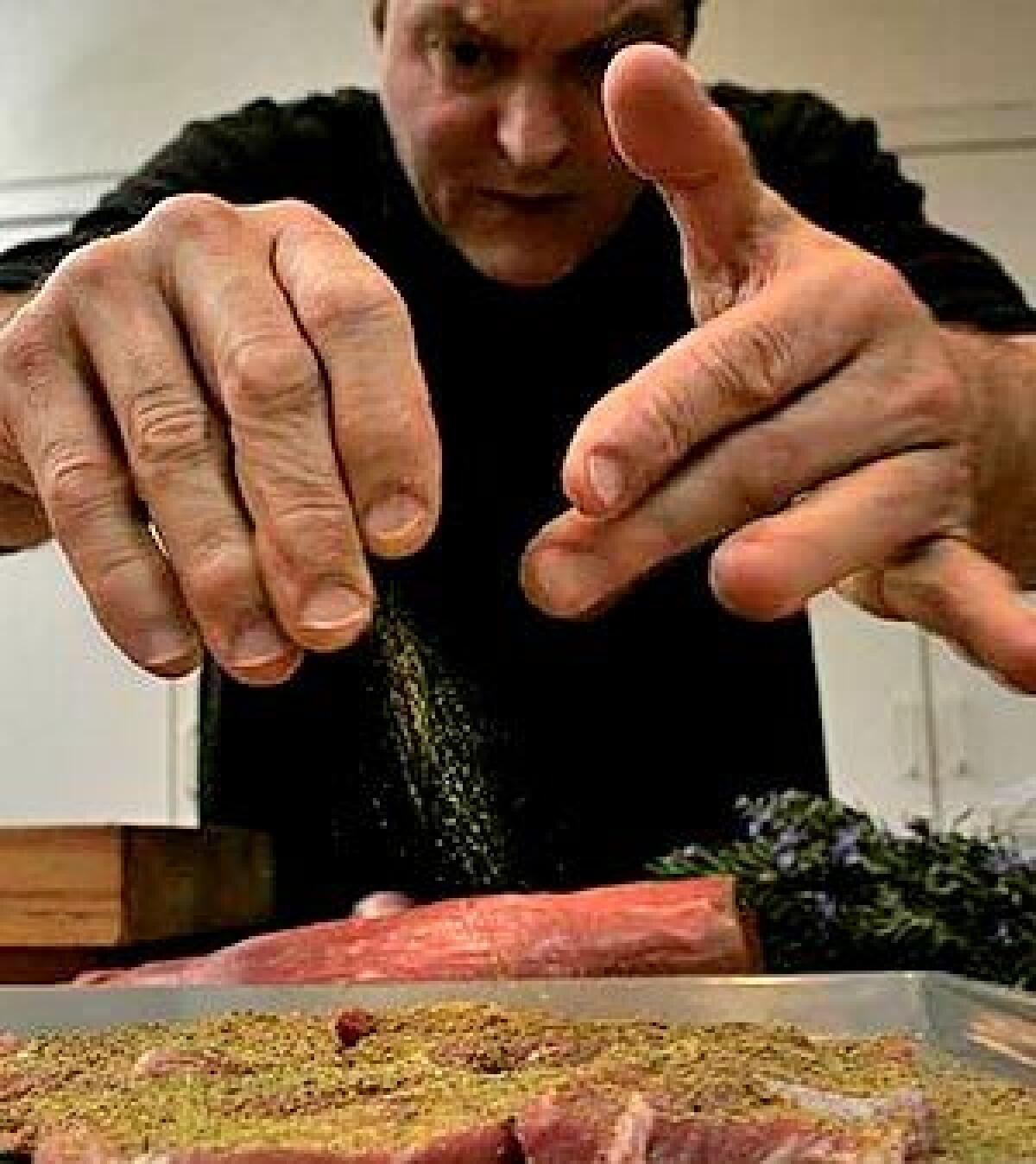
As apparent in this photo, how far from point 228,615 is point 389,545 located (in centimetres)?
7

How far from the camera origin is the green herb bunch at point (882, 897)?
39.6 inches

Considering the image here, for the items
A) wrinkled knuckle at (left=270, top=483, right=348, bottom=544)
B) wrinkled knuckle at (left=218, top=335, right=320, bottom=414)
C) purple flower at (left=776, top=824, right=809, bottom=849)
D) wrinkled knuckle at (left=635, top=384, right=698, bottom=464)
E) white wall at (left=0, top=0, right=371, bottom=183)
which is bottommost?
purple flower at (left=776, top=824, right=809, bottom=849)

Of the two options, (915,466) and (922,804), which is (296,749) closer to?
(915,466)

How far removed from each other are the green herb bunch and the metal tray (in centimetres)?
15

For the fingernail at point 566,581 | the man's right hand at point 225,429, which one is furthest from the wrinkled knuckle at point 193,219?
the fingernail at point 566,581

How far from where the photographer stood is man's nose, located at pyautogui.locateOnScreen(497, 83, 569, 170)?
1.42 m

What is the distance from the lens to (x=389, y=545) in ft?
2.43

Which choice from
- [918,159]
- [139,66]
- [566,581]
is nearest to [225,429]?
[566,581]

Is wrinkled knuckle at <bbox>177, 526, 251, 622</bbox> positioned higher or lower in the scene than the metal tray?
higher

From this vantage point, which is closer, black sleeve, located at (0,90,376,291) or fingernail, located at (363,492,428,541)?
fingernail, located at (363,492,428,541)

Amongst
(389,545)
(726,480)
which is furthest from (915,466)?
(389,545)

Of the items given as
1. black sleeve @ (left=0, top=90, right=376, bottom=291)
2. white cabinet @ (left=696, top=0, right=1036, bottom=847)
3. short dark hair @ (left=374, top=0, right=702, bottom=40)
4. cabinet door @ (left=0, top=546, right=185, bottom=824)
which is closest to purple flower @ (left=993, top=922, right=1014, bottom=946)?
short dark hair @ (left=374, top=0, right=702, bottom=40)

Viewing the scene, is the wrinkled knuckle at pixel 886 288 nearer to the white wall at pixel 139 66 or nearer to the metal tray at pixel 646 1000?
the metal tray at pixel 646 1000

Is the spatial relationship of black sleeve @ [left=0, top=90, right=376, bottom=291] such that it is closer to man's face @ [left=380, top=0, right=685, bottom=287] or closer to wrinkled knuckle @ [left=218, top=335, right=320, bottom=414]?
man's face @ [left=380, top=0, right=685, bottom=287]
